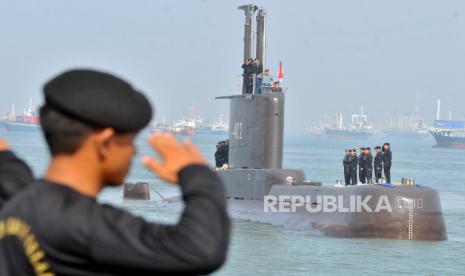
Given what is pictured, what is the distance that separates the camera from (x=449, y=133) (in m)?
165

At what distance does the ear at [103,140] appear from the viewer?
2.41m

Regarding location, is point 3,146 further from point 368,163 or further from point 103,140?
point 368,163

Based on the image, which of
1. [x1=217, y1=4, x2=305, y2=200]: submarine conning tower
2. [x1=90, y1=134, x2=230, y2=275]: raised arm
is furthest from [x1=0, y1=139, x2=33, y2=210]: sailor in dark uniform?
[x1=217, y1=4, x2=305, y2=200]: submarine conning tower

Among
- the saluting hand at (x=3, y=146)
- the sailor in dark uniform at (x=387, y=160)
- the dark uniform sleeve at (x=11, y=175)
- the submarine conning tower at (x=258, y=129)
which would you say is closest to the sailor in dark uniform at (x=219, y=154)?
the submarine conning tower at (x=258, y=129)

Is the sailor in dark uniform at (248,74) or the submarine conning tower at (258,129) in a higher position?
the sailor in dark uniform at (248,74)

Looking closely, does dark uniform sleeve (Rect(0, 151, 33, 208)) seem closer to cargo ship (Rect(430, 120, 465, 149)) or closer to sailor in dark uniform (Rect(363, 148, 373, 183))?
sailor in dark uniform (Rect(363, 148, 373, 183))

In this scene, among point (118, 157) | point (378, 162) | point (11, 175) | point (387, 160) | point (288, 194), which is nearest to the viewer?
point (118, 157)

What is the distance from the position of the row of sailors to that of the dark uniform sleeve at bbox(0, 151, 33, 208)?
73.3 feet

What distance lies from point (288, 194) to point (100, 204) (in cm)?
2112

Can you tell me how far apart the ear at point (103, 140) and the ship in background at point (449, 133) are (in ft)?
522

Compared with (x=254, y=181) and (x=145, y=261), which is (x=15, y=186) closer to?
(x=145, y=261)

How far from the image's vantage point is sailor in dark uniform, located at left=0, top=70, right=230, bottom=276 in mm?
2318

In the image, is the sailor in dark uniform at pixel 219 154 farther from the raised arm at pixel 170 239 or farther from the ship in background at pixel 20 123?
the ship in background at pixel 20 123

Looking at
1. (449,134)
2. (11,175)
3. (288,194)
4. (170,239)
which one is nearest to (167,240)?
(170,239)
